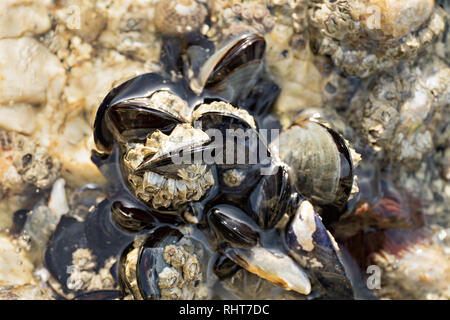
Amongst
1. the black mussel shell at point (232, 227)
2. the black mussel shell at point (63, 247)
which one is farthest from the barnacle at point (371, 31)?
the black mussel shell at point (63, 247)

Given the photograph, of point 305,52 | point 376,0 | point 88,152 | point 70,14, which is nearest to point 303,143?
point 305,52

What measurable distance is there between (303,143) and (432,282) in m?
1.49

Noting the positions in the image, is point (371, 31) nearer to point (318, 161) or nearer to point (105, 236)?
point (318, 161)

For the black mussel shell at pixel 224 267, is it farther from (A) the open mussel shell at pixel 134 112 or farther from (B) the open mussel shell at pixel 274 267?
(A) the open mussel shell at pixel 134 112

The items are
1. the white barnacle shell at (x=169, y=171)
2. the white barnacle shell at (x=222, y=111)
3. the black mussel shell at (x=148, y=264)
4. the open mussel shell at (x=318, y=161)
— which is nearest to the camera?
the white barnacle shell at (x=169, y=171)

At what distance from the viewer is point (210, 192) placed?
2855mm

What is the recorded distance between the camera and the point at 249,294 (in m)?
2.99

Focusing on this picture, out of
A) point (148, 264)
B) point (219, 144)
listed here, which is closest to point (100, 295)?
point (148, 264)

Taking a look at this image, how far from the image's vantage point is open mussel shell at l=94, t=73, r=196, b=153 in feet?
8.58

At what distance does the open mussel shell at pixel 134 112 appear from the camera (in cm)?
262

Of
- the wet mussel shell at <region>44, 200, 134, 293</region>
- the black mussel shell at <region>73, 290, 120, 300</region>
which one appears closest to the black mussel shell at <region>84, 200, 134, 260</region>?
the wet mussel shell at <region>44, 200, 134, 293</region>

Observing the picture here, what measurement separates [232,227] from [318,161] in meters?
0.78

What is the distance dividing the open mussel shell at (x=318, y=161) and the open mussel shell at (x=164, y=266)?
0.89m

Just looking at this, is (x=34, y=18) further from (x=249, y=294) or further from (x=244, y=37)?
(x=249, y=294)
